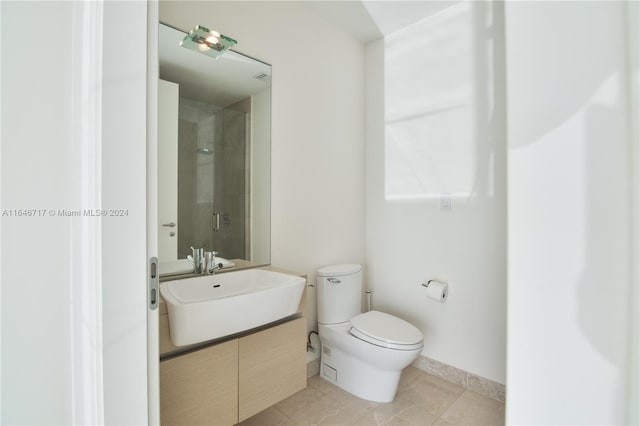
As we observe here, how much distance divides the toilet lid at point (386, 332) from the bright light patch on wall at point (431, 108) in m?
0.93

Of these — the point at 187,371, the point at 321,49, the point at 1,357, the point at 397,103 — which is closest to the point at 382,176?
the point at 397,103

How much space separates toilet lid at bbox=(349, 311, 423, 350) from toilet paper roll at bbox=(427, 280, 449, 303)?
291 millimetres

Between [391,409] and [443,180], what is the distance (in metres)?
1.50

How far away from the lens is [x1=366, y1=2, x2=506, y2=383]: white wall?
6.14 feet

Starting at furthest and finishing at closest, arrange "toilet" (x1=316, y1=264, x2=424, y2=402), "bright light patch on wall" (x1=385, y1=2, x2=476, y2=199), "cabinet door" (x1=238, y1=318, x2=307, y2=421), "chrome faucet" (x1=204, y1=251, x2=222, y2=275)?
"bright light patch on wall" (x1=385, y1=2, x2=476, y2=199)
"toilet" (x1=316, y1=264, x2=424, y2=402)
"chrome faucet" (x1=204, y1=251, x2=222, y2=275)
"cabinet door" (x1=238, y1=318, x2=307, y2=421)

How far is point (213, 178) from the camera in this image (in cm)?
164

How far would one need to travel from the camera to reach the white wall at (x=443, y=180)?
6.14 ft

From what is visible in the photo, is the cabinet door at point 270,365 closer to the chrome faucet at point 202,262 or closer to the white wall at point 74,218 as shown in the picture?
the chrome faucet at point 202,262

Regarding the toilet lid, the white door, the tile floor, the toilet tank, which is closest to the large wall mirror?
the white door

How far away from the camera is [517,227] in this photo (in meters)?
1.02

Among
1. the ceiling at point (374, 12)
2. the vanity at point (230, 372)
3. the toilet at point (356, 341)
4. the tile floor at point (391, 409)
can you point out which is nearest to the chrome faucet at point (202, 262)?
the vanity at point (230, 372)

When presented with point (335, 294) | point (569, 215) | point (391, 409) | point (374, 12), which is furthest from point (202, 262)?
point (374, 12)

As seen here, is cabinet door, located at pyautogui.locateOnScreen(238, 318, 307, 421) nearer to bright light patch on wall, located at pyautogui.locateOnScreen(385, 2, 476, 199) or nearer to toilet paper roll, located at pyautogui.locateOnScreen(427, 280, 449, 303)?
toilet paper roll, located at pyautogui.locateOnScreen(427, 280, 449, 303)

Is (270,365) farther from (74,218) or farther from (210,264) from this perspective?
(74,218)
